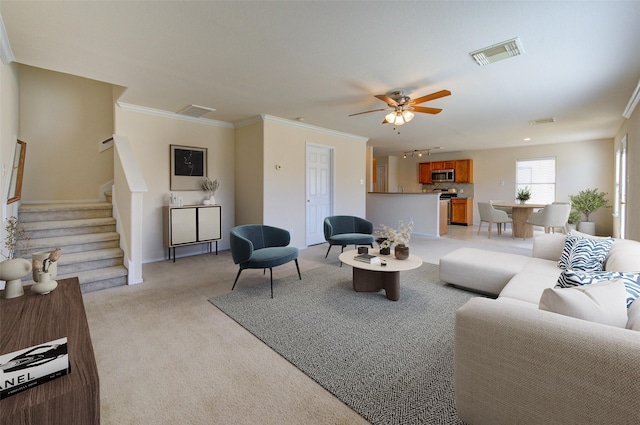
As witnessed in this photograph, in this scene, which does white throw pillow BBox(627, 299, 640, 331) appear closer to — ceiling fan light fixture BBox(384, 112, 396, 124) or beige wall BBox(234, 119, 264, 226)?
ceiling fan light fixture BBox(384, 112, 396, 124)

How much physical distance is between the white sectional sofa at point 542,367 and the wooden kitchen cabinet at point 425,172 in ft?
30.6

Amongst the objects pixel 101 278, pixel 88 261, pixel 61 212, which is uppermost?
pixel 61 212

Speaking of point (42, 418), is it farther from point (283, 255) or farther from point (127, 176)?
point (127, 176)

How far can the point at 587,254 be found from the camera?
8.00ft

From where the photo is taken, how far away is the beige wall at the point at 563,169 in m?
7.31

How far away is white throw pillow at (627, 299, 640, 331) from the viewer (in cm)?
118

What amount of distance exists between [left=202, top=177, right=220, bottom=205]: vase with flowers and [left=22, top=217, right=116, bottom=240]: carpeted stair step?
1.46 m

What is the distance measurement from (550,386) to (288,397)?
1275mm

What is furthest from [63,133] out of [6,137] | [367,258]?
[367,258]

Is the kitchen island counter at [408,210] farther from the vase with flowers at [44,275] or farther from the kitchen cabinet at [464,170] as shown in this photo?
the vase with flowers at [44,275]

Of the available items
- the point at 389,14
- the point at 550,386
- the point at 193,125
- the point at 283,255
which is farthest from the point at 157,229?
the point at 550,386

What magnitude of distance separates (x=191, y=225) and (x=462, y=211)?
802 cm

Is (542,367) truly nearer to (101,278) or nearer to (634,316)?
(634,316)

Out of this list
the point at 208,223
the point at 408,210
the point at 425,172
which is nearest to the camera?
the point at 208,223
